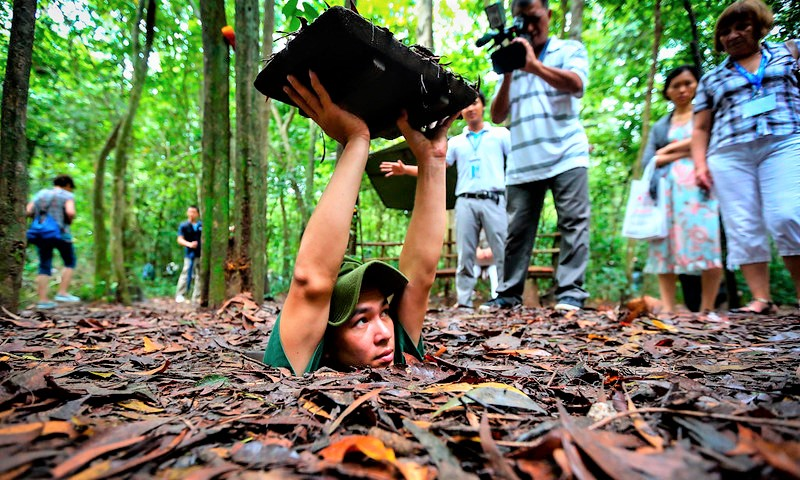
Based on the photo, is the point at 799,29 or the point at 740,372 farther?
the point at 799,29

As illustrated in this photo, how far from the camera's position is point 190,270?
826cm

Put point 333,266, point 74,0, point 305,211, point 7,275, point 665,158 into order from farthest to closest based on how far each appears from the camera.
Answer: point 305,211 → point 665,158 → point 74,0 → point 7,275 → point 333,266

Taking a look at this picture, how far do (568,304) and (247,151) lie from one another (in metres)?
3.15

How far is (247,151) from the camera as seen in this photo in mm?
3770

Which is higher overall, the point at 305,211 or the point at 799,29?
the point at 799,29

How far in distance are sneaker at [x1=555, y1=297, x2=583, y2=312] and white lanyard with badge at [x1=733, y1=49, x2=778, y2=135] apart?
1.73m

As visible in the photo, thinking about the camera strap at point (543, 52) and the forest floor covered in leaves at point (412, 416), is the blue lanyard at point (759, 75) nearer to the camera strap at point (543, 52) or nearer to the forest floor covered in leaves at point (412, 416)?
the camera strap at point (543, 52)

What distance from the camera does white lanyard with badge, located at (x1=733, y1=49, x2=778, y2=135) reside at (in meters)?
2.80

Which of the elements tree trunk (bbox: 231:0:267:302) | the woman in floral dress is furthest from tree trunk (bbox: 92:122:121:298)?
the woman in floral dress

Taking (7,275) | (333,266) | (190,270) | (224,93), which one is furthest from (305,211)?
(333,266)

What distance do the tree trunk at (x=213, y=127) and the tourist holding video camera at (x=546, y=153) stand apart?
2.61 m

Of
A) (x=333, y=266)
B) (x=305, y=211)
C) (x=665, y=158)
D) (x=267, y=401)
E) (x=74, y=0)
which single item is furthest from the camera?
(x=305, y=211)

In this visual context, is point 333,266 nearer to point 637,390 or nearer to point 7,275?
point 637,390

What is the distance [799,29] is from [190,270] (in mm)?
9120
